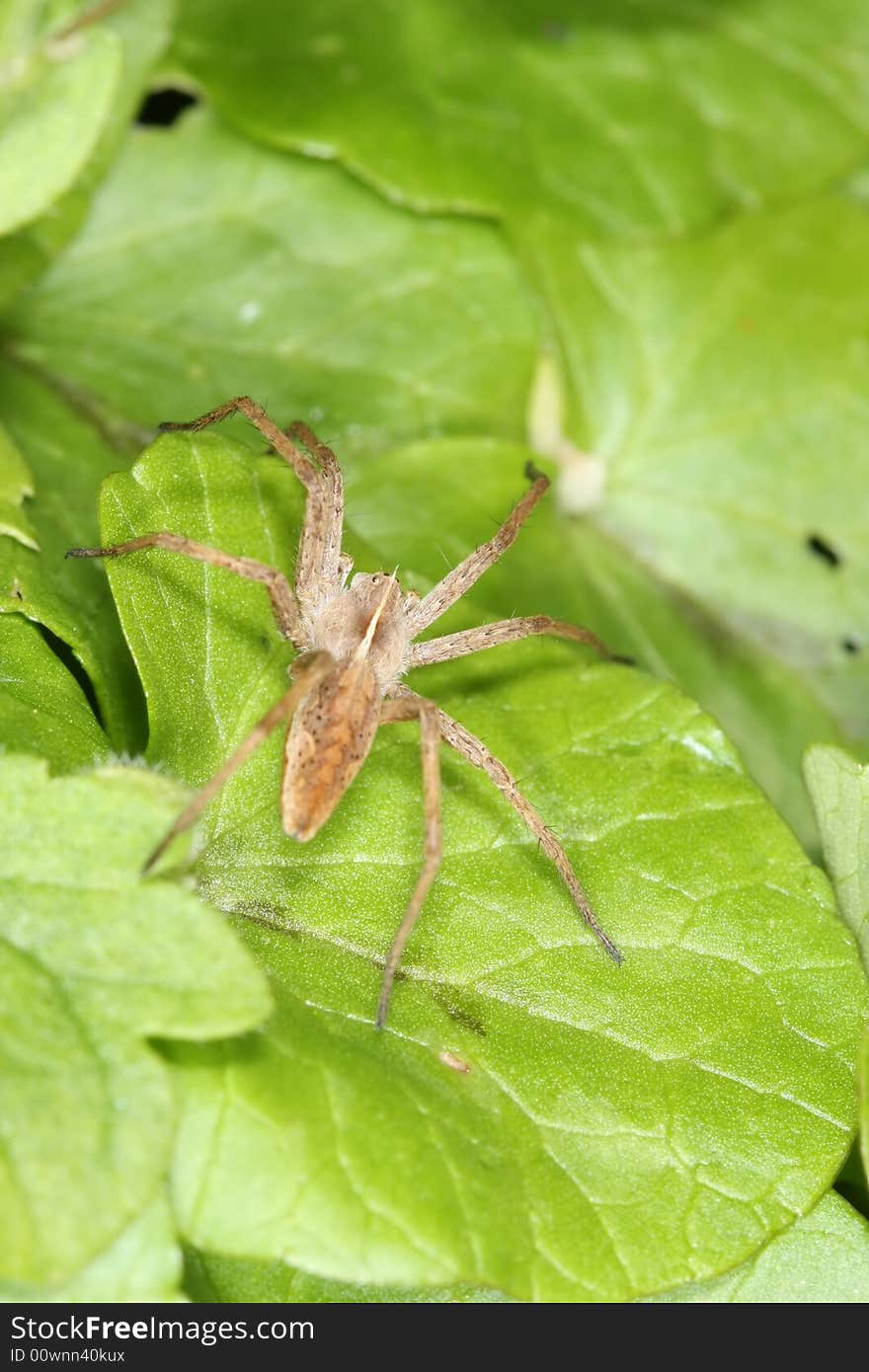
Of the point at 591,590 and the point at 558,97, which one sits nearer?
the point at 591,590

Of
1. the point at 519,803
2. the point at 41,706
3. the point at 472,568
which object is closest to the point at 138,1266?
the point at 41,706

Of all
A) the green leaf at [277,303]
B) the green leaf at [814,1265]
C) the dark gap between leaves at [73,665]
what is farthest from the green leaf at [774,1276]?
the green leaf at [277,303]

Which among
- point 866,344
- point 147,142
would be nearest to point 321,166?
point 147,142

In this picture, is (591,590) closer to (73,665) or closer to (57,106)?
(73,665)

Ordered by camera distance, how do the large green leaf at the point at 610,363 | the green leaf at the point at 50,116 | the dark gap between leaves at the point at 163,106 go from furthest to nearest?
the dark gap between leaves at the point at 163,106
the large green leaf at the point at 610,363
the green leaf at the point at 50,116

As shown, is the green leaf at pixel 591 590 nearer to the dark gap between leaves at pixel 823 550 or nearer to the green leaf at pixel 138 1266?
the dark gap between leaves at pixel 823 550

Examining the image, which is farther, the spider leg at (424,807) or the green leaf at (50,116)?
the green leaf at (50,116)
